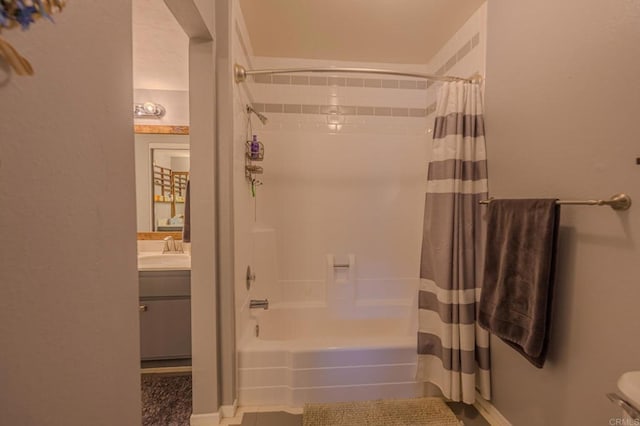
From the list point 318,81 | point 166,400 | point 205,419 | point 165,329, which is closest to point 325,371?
point 205,419

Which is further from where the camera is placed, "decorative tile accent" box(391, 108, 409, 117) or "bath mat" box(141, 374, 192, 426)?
"decorative tile accent" box(391, 108, 409, 117)

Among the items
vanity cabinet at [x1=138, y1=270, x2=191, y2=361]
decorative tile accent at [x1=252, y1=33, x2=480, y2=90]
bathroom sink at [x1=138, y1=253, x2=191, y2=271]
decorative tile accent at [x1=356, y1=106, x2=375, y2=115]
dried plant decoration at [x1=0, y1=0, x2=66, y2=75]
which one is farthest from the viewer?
decorative tile accent at [x1=356, y1=106, x2=375, y2=115]

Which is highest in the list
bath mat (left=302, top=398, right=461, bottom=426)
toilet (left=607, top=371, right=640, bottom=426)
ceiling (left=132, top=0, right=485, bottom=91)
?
ceiling (left=132, top=0, right=485, bottom=91)

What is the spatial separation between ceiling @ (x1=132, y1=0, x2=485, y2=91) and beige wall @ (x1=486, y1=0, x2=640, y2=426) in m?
0.52

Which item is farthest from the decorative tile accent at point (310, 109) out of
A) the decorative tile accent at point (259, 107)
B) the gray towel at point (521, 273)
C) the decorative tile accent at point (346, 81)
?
the gray towel at point (521, 273)

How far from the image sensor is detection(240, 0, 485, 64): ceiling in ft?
5.31

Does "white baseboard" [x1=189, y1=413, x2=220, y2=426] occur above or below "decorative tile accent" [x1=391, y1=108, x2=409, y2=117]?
below

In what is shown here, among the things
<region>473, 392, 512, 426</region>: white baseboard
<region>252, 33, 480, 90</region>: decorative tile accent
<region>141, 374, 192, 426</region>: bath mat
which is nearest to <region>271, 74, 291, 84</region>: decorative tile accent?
<region>252, 33, 480, 90</region>: decorative tile accent

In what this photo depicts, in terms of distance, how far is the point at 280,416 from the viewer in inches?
59.0

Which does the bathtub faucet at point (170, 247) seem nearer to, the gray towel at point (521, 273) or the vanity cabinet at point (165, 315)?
the vanity cabinet at point (165, 315)

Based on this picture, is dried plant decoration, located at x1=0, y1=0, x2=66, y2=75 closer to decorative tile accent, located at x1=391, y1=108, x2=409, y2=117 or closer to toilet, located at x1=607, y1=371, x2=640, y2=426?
toilet, located at x1=607, y1=371, x2=640, y2=426

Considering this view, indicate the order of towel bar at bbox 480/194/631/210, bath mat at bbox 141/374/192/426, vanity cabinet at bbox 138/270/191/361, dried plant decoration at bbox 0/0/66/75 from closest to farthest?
dried plant decoration at bbox 0/0/66/75 → towel bar at bbox 480/194/631/210 → bath mat at bbox 141/374/192/426 → vanity cabinet at bbox 138/270/191/361

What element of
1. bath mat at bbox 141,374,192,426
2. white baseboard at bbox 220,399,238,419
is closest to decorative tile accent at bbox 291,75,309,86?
white baseboard at bbox 220,399,238,419

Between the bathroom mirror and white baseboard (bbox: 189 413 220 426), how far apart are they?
1.50m
